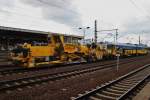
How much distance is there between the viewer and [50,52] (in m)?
20.7

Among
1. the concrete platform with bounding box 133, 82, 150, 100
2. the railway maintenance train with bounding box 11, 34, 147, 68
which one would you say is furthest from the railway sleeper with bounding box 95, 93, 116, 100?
the railway maintenance train with bounding box 11, 34, 147, 68

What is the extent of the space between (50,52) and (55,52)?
3.45ft

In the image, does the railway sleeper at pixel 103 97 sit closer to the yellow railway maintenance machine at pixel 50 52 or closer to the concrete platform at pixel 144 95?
the concrete platform at pixel 144 95

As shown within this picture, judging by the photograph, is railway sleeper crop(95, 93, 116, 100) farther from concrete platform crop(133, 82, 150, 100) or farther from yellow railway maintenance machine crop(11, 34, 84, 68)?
yellow railway maintenance machine crop(11, 34, 84, 68)

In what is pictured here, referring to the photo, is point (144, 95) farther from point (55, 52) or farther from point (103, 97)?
point (55, 52)

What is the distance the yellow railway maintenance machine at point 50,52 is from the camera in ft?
61.0

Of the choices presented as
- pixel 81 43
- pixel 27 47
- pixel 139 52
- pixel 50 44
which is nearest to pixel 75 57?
pixel 81 43

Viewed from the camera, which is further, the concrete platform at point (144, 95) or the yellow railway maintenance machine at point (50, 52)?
the yellow railway maintenance machine at point (50, 52)

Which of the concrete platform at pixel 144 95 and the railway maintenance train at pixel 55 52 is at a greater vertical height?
the railway maintenance train at pixel 55 52

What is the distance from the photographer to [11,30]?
35.8m

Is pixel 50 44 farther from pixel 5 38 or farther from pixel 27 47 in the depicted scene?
pixel 5 38

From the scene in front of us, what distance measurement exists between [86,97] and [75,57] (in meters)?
16.5

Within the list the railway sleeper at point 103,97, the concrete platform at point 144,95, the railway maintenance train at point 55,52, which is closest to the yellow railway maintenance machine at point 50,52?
the railway maintenance train at point 55,52

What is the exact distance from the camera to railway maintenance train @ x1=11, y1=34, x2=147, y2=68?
18.6 meters
